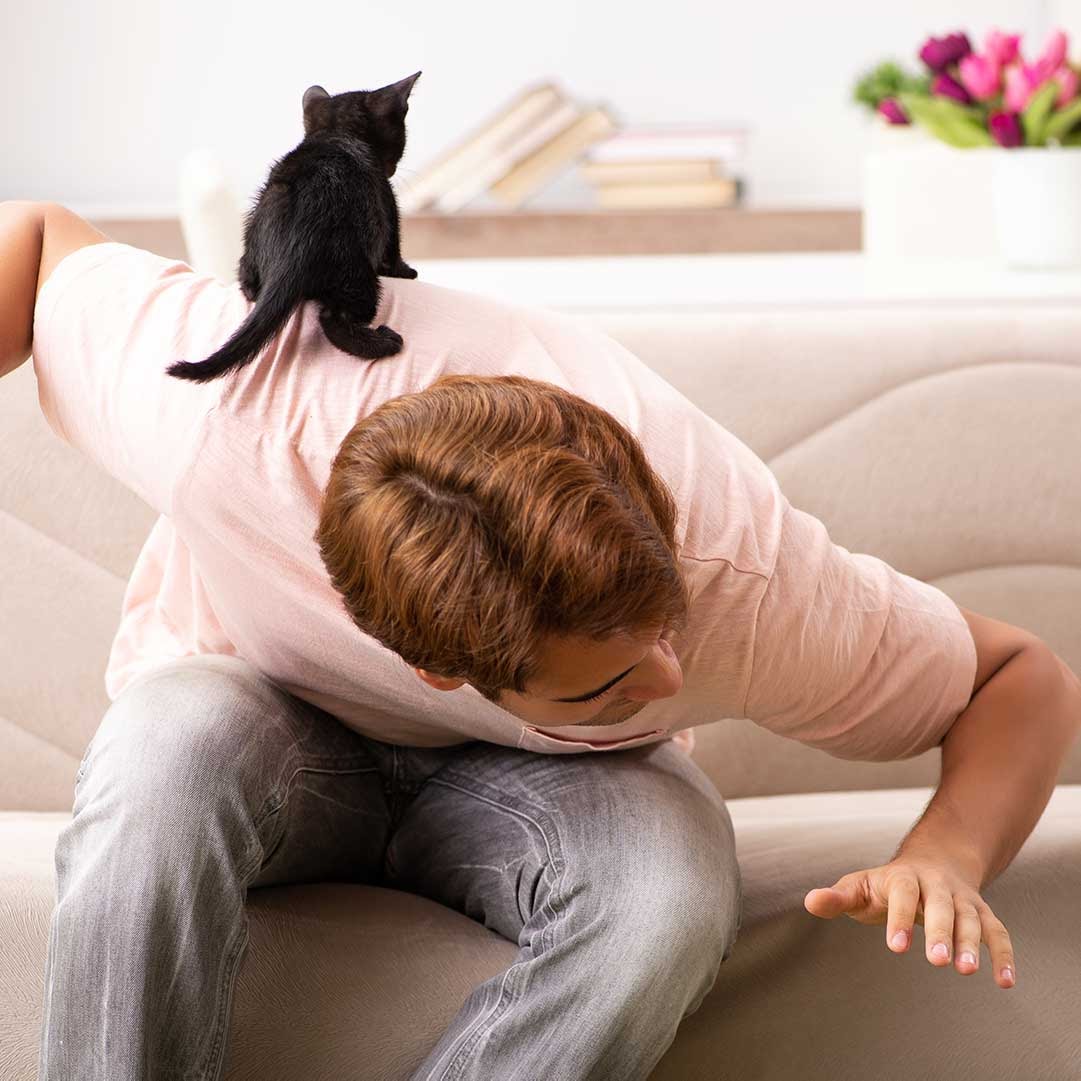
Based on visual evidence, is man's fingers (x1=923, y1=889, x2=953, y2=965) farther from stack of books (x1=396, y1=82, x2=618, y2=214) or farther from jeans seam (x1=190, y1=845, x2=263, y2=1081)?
stack of books (x1=396, y1=82, x2=618, y2=214)

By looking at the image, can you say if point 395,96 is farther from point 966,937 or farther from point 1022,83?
point 1022,83

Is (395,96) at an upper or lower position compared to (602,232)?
upper

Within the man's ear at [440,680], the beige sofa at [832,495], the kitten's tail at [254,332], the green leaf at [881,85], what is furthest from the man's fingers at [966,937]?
the green leaf at [881,85]

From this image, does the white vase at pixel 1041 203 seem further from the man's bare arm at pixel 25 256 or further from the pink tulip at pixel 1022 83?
the man's bare arm at pixel 25 256

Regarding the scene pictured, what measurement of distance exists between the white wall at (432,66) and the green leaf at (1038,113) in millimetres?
1111

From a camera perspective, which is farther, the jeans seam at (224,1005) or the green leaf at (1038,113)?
the green leaf at (1038,113)

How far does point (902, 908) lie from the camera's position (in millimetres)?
864

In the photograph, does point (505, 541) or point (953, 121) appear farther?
point (953, 121)

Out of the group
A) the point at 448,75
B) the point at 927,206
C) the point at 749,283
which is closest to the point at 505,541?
the point at 749,283

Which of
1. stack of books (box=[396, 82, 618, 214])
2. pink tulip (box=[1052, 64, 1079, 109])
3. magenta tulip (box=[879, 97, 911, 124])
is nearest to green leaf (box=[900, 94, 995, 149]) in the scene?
pink tulip (box=[1052, 64, 1079, 109])

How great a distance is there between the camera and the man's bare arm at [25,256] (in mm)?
1019

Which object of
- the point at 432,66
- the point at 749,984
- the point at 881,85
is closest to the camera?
the point at 749,984

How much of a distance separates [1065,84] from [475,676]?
50.4 inches

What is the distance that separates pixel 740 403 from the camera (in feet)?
4.86
